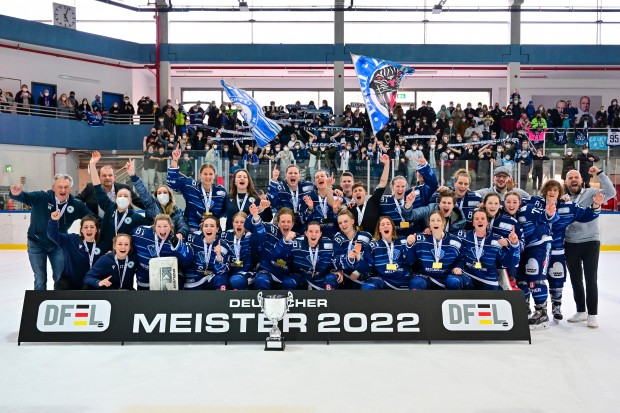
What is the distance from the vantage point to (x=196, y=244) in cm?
721

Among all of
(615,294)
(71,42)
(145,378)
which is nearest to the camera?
(145,378)

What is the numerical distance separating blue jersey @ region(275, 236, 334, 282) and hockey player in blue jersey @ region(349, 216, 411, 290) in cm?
29

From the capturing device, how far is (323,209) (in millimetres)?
8078

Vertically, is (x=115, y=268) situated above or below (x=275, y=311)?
above

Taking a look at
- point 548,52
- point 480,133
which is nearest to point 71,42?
point 480,133

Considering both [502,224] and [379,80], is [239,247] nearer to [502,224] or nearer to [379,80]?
[502,224]

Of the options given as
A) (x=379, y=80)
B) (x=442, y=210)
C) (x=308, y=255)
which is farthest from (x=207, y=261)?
(x=379, y=80)

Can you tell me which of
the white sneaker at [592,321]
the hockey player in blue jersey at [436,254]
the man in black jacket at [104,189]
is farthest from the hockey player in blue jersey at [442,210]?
the man in black jacket at [104,189]

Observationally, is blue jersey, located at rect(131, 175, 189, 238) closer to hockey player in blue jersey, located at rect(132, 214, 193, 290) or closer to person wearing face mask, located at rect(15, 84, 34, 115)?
hockey player in blue jersey, located at rect(132, 214, 193, 290)

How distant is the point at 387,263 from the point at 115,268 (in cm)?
282

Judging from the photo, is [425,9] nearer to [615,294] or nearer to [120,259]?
[615,294]

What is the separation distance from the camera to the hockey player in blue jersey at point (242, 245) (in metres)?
7.20

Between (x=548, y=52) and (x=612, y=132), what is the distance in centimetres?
603

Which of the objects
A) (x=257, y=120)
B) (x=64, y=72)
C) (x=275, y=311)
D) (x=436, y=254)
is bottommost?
(x=275, y=311)
